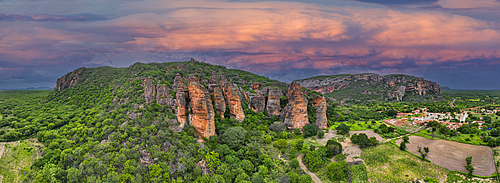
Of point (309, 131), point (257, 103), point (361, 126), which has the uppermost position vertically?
point (257, 103)

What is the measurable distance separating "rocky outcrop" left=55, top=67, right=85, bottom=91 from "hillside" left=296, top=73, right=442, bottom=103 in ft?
514

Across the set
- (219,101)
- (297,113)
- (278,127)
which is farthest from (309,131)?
(219,101)

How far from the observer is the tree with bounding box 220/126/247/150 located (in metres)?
44.2

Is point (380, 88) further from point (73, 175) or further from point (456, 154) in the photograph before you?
point (73, 175)

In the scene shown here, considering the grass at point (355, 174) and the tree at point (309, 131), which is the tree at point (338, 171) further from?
the tree at point (309, 131)

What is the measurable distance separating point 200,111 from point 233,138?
9.93 metres

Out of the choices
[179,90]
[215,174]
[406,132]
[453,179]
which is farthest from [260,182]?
→ [406,132]

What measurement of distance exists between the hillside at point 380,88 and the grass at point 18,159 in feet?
519

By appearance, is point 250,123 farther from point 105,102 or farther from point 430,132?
point 430,132

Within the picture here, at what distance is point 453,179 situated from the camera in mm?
35719

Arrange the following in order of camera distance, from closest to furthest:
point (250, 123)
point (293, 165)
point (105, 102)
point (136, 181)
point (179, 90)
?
1. point (136, 181)
2. point (293, 165)
3. point (179, 90)
4. point (105, 102)
5. point (250, 123)

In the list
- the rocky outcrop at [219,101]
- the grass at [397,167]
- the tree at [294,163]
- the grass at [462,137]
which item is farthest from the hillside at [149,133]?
the grass at [462,137]

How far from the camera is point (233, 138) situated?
146 feet

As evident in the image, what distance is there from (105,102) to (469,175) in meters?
81.3
